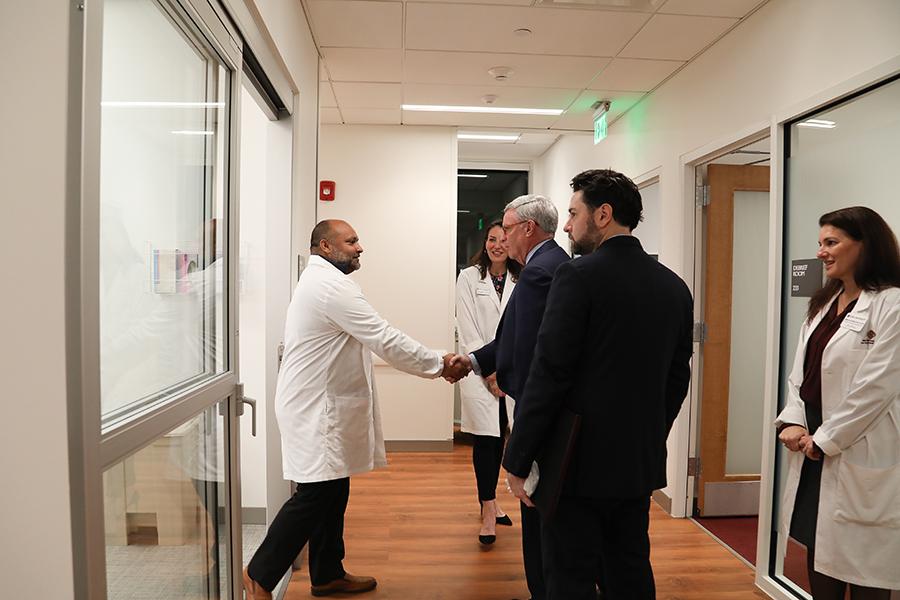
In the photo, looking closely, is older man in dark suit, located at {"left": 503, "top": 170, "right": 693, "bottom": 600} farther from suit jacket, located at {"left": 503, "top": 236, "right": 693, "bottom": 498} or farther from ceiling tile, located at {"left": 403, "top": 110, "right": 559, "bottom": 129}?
ceiling tile, located at {"left": 403, "top": 110, "right": 559, "bottom": 129}

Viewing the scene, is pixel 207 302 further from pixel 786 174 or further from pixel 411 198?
pixel 411 198

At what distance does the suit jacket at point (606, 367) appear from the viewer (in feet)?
5.33

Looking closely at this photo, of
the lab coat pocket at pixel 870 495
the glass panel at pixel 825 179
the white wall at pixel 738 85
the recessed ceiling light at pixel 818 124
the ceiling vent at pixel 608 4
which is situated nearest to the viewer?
the lab coat pocket at pixel 870 495

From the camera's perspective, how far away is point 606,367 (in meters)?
1.63

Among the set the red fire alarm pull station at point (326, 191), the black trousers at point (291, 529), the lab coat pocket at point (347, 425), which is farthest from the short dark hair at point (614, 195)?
the red fire alarm pull station at point (326, 191)

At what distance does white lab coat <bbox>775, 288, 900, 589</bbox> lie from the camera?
189 cm

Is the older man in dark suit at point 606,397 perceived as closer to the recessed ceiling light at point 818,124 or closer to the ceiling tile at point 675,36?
the recessed ceiling light at point 818,124

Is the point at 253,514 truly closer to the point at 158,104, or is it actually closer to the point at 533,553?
the point at 533,553

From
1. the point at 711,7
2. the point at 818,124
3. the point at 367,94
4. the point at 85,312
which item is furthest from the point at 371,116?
the point at 85,312

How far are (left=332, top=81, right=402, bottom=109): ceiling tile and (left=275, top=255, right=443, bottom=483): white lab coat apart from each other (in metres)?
2.07

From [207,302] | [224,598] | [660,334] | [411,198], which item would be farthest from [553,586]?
[411,198]

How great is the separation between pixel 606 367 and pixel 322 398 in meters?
1.19

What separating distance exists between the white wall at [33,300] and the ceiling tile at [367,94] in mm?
3360

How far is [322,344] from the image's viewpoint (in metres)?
2.37
